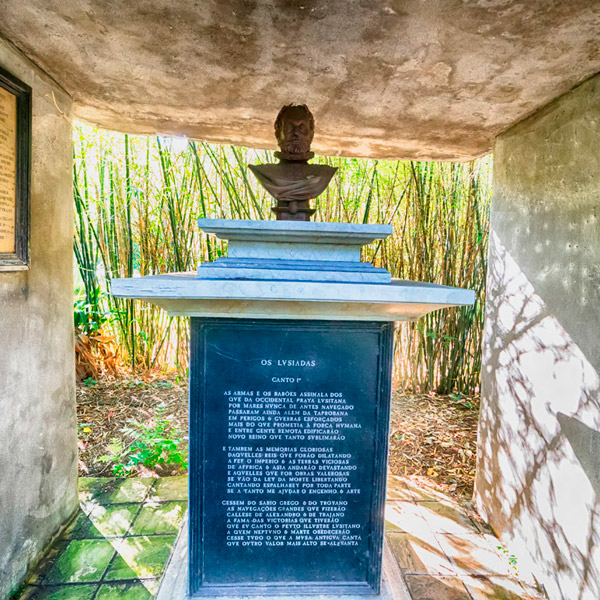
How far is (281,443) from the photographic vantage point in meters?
1.57

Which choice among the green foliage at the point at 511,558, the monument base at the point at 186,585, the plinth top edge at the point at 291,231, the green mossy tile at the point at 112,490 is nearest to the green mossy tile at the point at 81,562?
the green mossy tile at the point at 112,490

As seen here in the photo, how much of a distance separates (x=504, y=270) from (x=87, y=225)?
3.54m

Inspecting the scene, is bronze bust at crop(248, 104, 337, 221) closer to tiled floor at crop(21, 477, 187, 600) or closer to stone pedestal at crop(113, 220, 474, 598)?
stone pedestal at crop(113, 220, 474, 598)

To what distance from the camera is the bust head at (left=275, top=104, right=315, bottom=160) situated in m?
1.64

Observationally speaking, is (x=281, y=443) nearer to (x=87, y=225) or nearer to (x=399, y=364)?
(x=399, y=364)

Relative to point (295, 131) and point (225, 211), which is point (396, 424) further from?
point (295, 131)

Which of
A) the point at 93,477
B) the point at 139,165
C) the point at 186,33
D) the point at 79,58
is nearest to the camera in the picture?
the point at 186,33

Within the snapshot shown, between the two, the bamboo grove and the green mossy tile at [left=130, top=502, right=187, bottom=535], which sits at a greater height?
the bamboo grove

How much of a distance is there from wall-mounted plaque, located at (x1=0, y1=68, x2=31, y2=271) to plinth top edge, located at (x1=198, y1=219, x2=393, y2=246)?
93 centimetres

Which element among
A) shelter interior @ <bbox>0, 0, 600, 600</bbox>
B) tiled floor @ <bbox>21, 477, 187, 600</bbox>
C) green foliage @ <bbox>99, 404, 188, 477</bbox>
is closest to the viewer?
shelter interior @ <bbox>0, 0, 600, 600</bbox>

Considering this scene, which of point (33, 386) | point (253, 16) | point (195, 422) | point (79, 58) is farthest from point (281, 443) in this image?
point (79, 58)

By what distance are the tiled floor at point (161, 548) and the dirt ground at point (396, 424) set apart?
0.89 ft

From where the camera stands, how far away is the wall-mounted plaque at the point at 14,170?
5.28 ft

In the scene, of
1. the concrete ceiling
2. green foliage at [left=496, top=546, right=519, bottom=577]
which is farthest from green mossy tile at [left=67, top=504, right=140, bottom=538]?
the concrete ceiling
